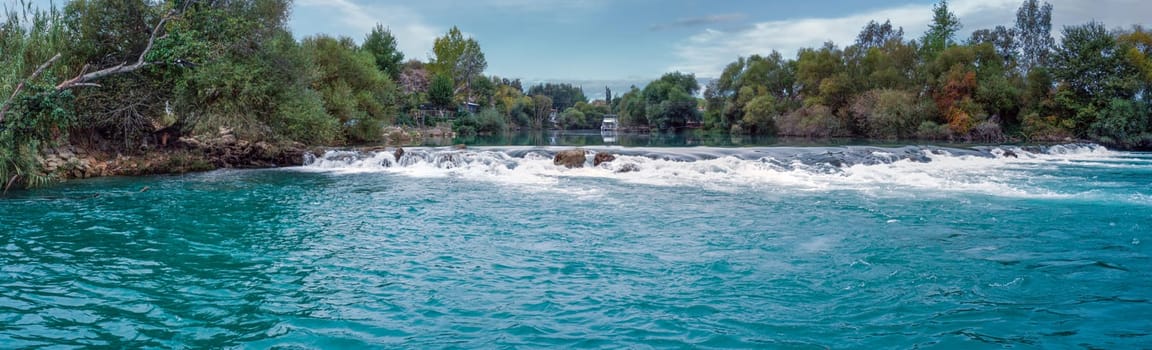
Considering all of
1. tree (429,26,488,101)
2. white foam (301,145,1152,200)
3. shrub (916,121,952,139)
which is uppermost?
tree (429,26,488,101)

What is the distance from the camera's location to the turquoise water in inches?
190

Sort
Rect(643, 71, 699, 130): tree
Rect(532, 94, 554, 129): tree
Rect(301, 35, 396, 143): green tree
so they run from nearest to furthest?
Rect(301, 35, 396, 143): green tree < Rect(643, 71, 699, 130): tree < Rect(532, 94, 554, 129): tree

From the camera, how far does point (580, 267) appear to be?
6934 mm

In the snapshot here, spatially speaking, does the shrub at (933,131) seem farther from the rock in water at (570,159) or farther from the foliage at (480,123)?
the foliage at (480,123)

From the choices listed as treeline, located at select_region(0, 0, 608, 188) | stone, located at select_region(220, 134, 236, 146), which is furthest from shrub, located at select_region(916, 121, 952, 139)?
stone, located at select_region(220, 134, 236, 146)

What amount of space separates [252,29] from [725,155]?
14.9m

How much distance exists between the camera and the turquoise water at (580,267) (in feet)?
15.8

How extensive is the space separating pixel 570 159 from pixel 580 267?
1204 cm

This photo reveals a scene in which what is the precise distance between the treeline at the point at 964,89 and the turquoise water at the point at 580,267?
26524 millimetres

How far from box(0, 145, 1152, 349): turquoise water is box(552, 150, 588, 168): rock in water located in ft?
14.9

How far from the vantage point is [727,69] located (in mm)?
70562

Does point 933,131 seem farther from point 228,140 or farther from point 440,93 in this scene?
point 440,93

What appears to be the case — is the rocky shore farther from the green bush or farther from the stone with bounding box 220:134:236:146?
the green bush

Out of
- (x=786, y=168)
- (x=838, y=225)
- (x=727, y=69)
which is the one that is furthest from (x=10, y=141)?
(x=727, y=69)
